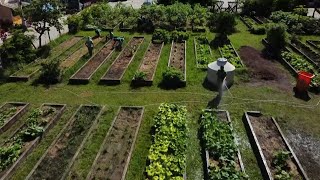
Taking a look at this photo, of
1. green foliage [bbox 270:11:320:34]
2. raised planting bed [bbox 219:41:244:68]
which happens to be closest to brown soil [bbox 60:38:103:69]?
raised planting bed [bbox 219:41:244:68]

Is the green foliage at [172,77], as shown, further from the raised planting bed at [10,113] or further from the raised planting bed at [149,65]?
the raised planting bed at [10,113]

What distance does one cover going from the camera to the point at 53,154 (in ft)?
30.4

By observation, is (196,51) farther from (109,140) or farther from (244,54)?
(109,140)

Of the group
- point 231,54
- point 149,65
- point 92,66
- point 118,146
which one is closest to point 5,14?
point 92,66

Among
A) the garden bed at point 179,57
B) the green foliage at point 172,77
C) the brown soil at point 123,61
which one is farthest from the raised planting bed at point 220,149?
the brown soil at point 123,61

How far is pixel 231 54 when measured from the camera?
1656 cm

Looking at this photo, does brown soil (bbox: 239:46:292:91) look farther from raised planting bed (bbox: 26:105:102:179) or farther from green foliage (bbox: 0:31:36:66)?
green foliage (bbox: 0:31:36:66)

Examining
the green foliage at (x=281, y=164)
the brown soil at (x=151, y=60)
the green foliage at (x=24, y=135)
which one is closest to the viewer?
the green foliage at (x=281, y=164)

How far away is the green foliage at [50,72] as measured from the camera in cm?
1386

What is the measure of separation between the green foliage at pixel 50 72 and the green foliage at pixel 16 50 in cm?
231

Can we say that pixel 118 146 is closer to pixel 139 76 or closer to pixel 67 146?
pixel 67 146

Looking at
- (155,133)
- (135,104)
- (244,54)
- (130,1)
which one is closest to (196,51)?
(244,54)

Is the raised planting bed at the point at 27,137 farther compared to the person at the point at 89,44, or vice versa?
the person at the point at 89,44

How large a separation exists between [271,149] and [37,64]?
460 inches
